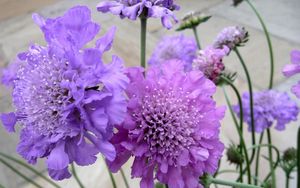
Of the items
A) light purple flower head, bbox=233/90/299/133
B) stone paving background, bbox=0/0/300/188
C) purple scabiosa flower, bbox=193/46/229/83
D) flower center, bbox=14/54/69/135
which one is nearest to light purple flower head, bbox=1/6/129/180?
flower center, bbox=14/54/69/135

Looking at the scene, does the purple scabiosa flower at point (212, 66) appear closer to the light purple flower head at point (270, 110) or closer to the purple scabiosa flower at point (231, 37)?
the purple scabiosa flower at point (231, 37)

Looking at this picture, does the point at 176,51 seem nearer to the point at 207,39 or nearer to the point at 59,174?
the point at 59,174

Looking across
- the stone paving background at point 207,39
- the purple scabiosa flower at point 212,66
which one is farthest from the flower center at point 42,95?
the stone paving background at point 207,39

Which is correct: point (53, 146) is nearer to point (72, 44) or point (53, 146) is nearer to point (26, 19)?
point (72, 44)

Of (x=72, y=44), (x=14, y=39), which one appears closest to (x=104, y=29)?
(x=14, y=39)

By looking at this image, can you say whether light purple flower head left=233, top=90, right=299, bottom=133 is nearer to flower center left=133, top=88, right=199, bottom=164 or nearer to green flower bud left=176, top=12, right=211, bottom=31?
green flower bud left=176, top=12, right=211, bottom=31

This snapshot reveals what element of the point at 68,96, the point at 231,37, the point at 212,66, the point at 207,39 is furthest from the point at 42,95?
the point at 207,39
